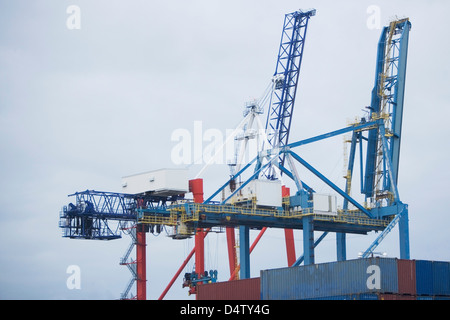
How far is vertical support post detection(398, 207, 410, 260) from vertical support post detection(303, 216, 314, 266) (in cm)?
946

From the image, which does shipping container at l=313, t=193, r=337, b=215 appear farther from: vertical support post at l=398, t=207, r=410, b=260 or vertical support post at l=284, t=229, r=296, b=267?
vertical support post at l=284, t=229, r=296, b=267

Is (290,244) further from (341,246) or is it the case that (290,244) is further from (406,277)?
(406,277)

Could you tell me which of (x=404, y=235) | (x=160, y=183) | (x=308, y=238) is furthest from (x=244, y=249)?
(x=404, y=235)

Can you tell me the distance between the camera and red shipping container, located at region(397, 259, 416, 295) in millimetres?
66438

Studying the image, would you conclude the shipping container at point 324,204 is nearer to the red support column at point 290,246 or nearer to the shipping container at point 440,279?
the red support column at point 290,246

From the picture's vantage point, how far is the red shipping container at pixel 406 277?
66.4 meters

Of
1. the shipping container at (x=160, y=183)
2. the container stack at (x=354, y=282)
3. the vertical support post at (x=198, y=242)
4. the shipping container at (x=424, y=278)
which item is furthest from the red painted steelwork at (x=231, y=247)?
the shipping container at (x=424, y=278)

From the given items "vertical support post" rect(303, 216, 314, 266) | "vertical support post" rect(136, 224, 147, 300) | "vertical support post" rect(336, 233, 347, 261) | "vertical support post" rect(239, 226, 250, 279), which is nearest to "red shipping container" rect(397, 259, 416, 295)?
"vertical support post" rect(303, 216, 314, 266)

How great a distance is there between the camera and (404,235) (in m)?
98.2
